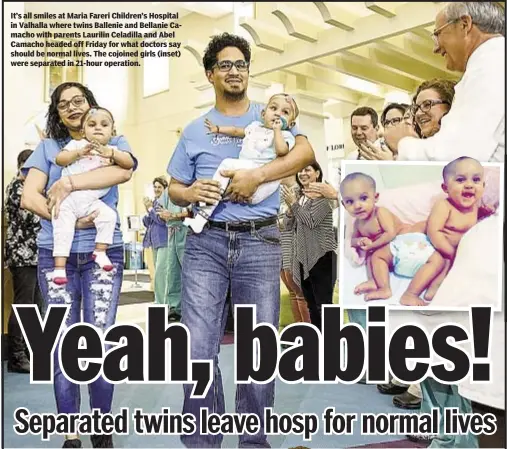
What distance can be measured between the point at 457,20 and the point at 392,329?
1158 millimetres

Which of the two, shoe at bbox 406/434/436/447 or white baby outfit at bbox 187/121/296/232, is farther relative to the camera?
shoe at bbox 406/434/436/447

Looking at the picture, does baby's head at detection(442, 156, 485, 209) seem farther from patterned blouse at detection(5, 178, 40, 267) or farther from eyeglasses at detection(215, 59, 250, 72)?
patterned blouse at detection(5, 178, 40, 267)

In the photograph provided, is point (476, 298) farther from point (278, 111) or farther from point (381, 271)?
point (278, 111)

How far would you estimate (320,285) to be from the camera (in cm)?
213

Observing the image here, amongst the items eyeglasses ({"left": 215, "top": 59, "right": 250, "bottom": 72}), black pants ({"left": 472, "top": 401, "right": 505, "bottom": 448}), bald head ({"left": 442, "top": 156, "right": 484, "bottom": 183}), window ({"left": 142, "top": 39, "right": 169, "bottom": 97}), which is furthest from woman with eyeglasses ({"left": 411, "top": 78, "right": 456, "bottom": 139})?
black pants ({"left": 472, "top": 401, "right": 505, "bottom": 448})

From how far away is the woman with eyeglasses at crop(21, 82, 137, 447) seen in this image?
2068mm

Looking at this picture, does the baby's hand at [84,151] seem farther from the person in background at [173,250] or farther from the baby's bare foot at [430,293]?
the baby's bare foot at [430,293]

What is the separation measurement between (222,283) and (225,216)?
0.25m

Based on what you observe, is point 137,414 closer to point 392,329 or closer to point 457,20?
point 392,329

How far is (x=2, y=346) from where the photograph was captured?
6.86ft

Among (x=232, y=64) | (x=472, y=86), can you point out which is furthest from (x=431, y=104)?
(x=232, y=64)

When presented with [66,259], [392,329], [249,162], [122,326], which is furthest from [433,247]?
[66,259]

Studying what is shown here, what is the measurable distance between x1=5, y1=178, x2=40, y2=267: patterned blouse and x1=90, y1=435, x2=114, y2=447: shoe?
68 centimetres

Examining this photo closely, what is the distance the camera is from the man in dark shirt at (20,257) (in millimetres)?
2061
